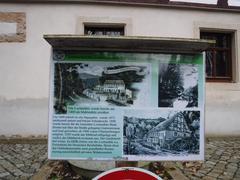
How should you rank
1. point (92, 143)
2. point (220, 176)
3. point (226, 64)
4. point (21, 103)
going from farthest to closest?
point (226, 64)
point (21, 103)
point (220, 176)
point (92, 143)

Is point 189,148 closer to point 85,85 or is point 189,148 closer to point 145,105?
point 145,105

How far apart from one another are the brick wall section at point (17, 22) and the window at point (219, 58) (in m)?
4.83

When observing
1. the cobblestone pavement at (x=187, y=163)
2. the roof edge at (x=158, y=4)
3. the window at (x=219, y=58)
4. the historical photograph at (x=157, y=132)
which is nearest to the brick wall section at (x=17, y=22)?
the roof edge at (x=158, y=4)

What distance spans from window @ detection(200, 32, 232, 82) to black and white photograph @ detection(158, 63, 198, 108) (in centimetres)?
717

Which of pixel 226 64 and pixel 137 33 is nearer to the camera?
pixel 137 33

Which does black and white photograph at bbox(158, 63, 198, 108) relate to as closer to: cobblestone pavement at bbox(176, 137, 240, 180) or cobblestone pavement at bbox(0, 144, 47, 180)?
cobblestone pavement at bbox(176, 137, 240, 180)

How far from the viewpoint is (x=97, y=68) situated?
255 centimetres

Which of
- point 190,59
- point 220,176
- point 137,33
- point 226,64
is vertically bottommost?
point 220,176

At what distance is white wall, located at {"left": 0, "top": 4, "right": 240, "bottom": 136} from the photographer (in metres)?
8.50

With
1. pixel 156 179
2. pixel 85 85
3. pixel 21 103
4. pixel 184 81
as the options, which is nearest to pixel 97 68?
pixel 85 85

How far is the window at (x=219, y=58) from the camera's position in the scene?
957cm

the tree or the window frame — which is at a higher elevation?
the window frame

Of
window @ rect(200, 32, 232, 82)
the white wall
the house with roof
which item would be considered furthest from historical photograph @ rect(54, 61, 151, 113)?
window @ rect(200, 32, 232, 82)

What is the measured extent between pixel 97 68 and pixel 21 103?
641 cm
